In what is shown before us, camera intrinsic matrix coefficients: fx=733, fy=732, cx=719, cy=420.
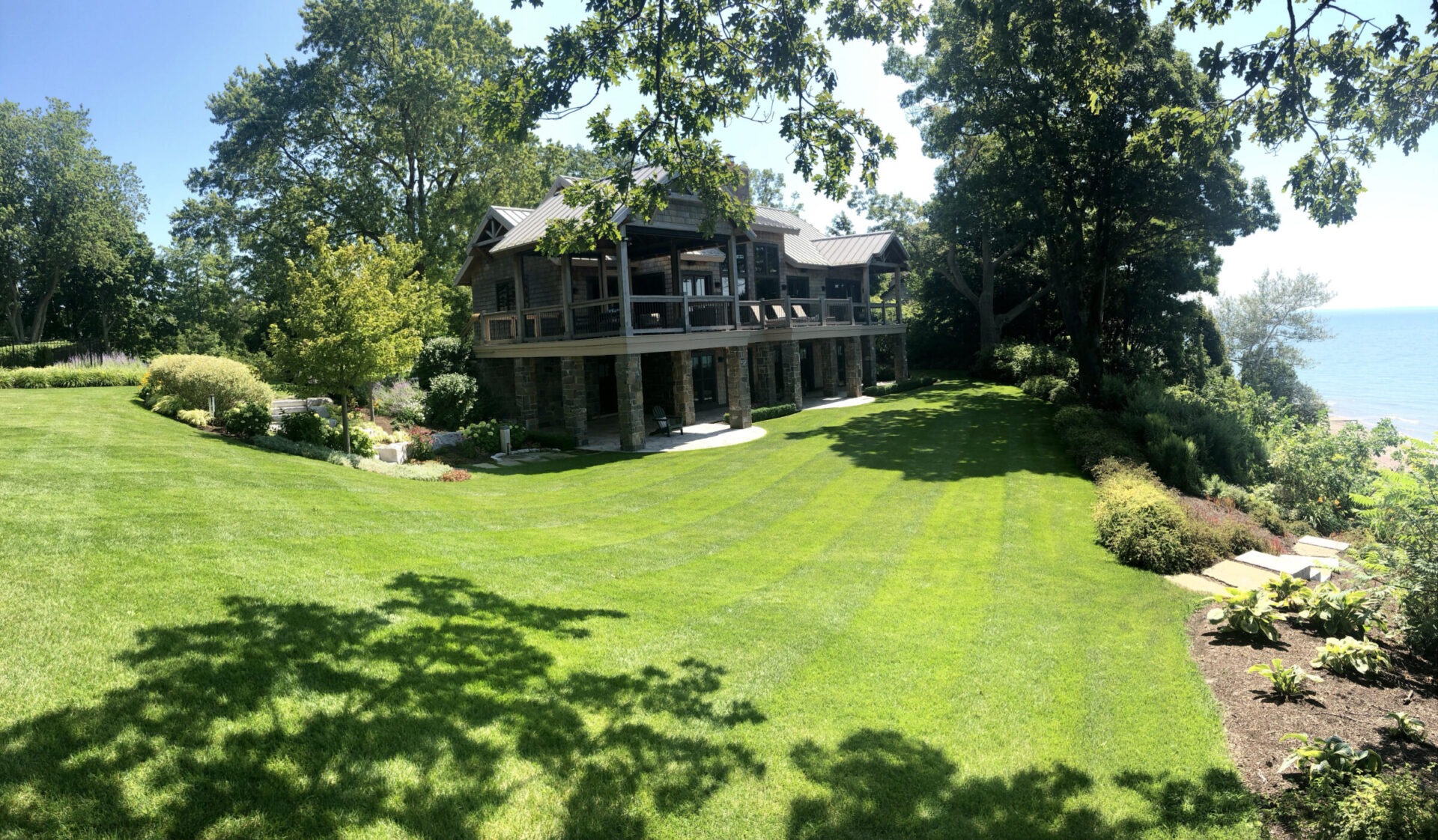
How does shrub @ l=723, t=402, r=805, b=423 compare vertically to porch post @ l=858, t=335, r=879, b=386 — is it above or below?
below

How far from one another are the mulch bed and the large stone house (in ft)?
49.0

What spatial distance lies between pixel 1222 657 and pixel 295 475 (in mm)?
12505

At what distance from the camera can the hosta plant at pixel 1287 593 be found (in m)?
7.97

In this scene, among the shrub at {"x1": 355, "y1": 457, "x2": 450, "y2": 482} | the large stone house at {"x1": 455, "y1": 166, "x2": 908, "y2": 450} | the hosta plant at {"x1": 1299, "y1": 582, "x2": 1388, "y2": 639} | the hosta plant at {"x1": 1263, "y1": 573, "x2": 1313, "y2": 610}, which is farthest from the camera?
the large stone house at {"x1": 455, "y1": 166, "x2": 908, "y2": 450}

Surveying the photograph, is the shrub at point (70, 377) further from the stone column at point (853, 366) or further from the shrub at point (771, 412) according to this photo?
the stone column at point (853, 366)

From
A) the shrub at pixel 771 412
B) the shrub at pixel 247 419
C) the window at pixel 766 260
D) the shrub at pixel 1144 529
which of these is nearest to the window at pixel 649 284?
the window at pixel 766 260

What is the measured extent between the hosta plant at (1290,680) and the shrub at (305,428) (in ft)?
54.6

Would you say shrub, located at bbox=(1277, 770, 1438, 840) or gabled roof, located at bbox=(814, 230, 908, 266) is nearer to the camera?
shrub, located at bbox=(1277, 770, 1438, 840)

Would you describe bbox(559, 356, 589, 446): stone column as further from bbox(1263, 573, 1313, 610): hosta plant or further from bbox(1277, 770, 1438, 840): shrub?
bbox(1277, 770, 1438, 840): shrub

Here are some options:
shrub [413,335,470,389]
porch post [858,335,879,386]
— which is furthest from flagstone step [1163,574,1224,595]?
porch post [858,335,879,386]

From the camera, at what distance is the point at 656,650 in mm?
6707

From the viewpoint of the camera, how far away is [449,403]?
22406 millimetres

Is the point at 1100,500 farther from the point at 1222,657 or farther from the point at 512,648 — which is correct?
the point at 512,648

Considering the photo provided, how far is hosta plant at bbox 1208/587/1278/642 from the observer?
7609 mm
